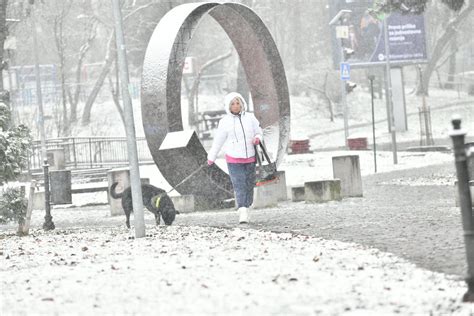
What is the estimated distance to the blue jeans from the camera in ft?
→ 51.1

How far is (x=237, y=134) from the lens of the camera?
1556 cm

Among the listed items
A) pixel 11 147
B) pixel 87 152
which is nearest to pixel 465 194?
pixel 11 147

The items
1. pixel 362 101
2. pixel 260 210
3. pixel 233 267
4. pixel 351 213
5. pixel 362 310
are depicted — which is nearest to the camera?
pixel 362 310

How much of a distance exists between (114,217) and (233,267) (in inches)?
472

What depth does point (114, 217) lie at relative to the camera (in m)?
22.1

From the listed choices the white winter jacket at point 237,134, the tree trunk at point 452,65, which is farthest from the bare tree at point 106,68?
the white winter jacket at point 237,134

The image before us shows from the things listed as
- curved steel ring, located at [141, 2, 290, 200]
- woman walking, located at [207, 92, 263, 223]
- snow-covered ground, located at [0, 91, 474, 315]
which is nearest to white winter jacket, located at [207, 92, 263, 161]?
woman walking, located at [207, 92, 263, 223]

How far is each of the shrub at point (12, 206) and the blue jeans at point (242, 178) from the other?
3587 mm

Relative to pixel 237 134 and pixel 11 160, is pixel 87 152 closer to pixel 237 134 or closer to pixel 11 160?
pixel 11 160

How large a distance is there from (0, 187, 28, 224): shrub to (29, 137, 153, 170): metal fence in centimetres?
2142

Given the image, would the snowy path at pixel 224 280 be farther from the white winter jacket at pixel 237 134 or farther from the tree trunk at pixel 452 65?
the tree trunk at pixel 452 65

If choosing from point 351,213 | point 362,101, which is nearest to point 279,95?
point 351,213

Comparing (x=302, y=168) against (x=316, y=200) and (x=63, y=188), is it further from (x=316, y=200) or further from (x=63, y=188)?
(x=316, y=200)

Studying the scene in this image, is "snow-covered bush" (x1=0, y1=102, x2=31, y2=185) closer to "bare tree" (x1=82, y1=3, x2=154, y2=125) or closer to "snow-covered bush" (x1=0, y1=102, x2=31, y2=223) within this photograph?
"snow-covered bush" (x1=0, y1=102, x2=31, y2=223)
